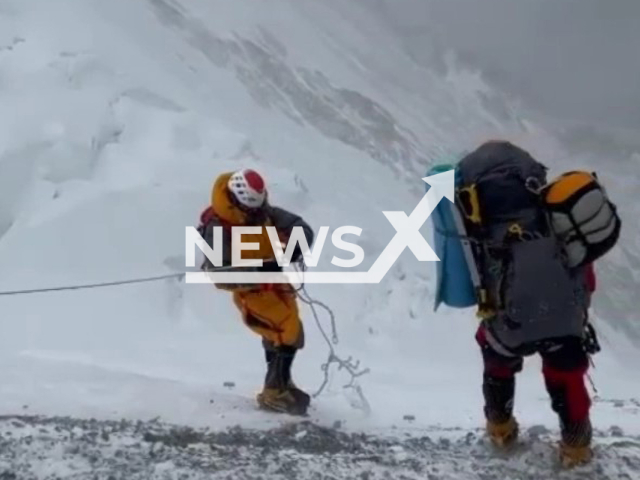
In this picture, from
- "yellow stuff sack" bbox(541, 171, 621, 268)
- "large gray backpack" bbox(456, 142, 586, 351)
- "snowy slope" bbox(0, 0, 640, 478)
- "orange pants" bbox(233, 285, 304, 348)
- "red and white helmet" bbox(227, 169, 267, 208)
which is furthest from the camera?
"snowy slope" bbox(0, 0, 640, 478)

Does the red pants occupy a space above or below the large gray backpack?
below

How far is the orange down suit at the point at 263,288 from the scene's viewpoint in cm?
689

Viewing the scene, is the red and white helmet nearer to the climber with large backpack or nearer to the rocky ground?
the rocky ground

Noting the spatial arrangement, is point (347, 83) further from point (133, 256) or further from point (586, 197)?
point (586, 197)

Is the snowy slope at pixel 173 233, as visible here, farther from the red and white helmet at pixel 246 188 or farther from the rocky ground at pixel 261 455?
the red and white helmet at pixel 246 188

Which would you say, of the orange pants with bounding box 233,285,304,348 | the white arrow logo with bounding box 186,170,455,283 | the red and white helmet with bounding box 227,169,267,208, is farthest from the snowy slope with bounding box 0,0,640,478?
the red and white helmet with bounding box 227,169,267,208

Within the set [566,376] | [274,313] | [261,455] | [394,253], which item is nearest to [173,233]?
[394,253]

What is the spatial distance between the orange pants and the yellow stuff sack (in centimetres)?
229

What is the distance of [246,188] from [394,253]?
765 cm

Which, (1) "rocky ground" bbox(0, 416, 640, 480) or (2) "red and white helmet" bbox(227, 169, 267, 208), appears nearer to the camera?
(1) "rocky ground" bbox(0, 416, 640, 480)

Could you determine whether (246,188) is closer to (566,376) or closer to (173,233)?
(566,376)

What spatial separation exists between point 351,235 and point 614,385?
3.70m

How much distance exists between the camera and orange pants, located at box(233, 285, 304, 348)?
7031 millimetres

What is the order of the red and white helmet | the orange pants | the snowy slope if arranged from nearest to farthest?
the red and white helmet → the orange pants → the snowy slope
